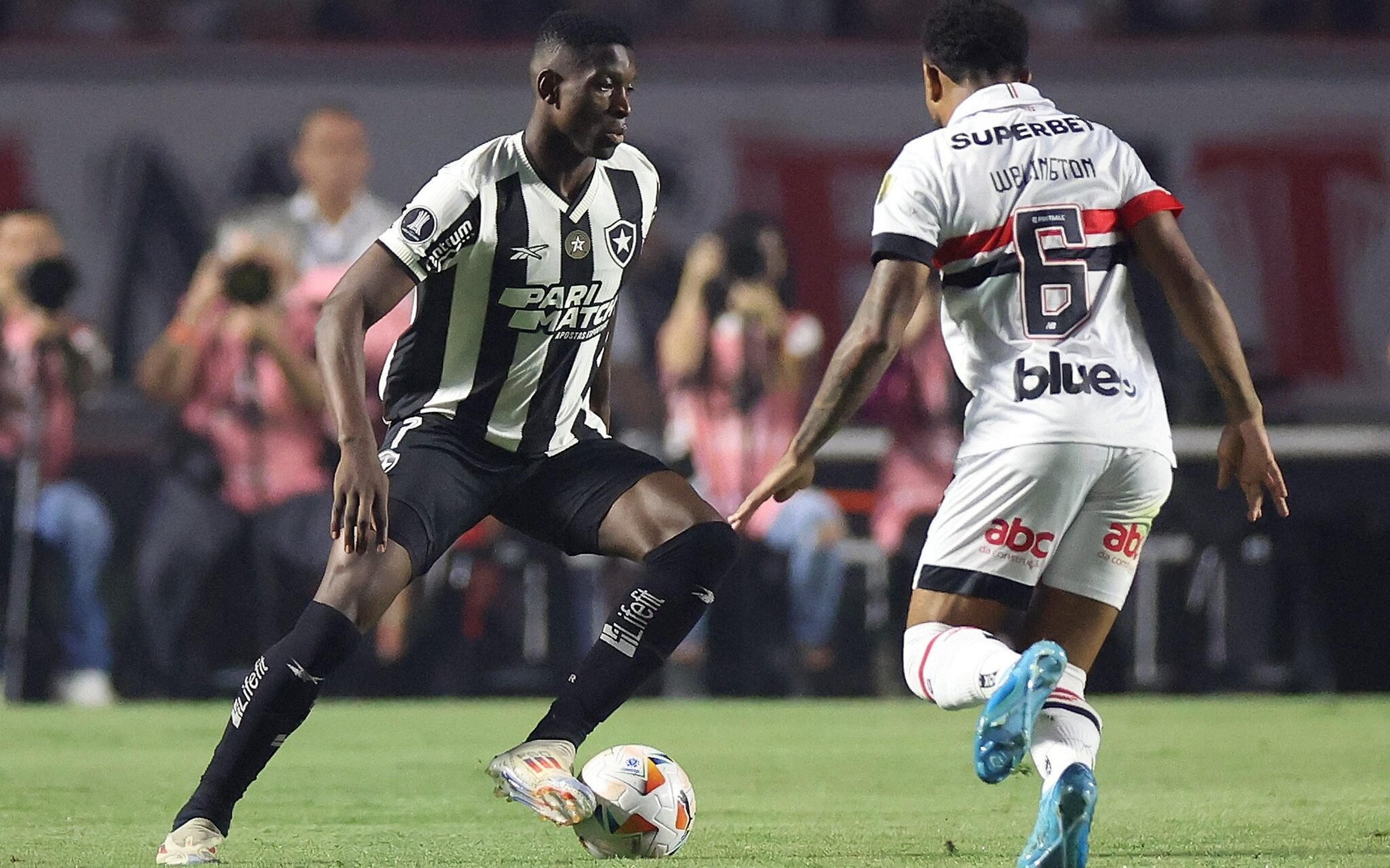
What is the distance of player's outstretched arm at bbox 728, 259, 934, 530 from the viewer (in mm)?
4273

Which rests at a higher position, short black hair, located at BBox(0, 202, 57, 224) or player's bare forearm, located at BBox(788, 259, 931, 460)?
short black hair, located at BBox(0, 202, 57, 224)

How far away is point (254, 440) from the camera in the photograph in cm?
1106

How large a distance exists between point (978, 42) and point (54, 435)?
7747 mm

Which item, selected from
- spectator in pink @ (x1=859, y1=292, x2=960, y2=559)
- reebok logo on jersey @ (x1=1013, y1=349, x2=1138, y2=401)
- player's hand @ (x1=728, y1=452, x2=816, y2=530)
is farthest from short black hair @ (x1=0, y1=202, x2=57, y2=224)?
reebok logo on jersey @ (x1=1013, y1=349, x2=1138, y2=401)

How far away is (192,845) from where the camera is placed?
15.1 feet

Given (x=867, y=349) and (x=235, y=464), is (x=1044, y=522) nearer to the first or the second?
(x=867, y=349)

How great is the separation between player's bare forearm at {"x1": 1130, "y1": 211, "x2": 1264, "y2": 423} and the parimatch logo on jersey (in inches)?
59.2

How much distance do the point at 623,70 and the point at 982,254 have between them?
1188 mm

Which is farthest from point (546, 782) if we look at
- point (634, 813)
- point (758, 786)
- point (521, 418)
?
point (758, 786)

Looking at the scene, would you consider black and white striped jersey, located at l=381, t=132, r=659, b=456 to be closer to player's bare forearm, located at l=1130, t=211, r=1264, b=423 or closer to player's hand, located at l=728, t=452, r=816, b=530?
player's hand, located at l=728, t=452, r=816, b=530

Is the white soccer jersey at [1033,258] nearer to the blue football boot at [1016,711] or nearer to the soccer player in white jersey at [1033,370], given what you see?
the soccer player in white jersey at [1033,370]

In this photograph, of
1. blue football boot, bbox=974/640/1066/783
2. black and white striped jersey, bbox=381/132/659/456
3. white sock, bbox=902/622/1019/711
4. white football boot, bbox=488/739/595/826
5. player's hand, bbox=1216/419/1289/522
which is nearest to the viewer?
blue football boot, bbox=974/640/1066/783

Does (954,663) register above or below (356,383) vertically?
below

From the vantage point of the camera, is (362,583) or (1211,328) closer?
(1211,328)
